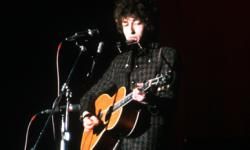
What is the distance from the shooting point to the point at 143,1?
8.95 ft

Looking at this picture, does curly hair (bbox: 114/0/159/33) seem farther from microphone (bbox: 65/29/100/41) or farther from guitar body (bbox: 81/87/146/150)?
guitar body (bbox: 81/87/146/150)

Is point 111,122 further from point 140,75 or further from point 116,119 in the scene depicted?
point 140,75

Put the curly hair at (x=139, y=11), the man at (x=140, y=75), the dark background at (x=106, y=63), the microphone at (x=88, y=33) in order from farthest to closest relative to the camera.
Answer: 1. the dark background at (x=106, y=63)
2. the curly hair at (x=139, y=11)
3. the microphone at (x=88, y=33)
4. the man at (x=140, y=75)

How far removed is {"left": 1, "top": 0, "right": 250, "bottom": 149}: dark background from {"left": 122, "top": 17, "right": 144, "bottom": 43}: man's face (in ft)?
2.57

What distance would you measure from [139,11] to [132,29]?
0.47ft

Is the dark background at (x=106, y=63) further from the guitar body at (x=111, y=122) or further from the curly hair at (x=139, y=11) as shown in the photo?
the guitar body at (x=111, y=122)

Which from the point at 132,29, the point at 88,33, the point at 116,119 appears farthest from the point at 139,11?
the point at 116,119

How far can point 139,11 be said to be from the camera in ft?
8.63

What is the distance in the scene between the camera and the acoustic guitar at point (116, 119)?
2355 mm

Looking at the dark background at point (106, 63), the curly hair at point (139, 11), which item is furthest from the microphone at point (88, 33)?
the dark background at point (106, 63)

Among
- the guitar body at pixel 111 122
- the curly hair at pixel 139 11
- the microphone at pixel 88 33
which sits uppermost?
→ the curly hair at pixel 139 11

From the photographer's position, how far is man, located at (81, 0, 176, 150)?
7.55ft

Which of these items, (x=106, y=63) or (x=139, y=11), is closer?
(x=139, y=11)

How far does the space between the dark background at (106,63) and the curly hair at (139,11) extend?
A: 0.66 meters
